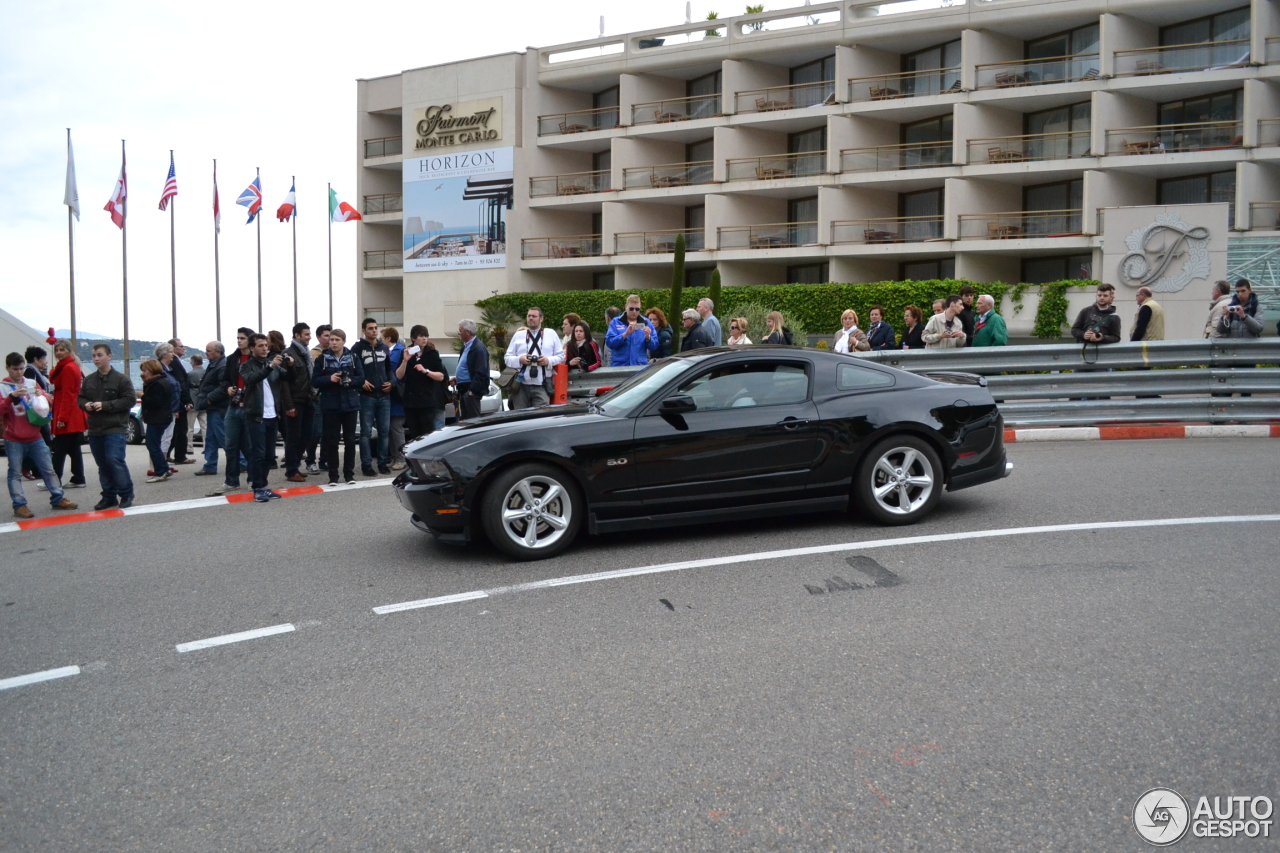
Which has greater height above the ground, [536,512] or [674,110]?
[674,110]

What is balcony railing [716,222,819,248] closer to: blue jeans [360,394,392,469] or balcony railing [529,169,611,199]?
balcony railing [529,169,611,199]

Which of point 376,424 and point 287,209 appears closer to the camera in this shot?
point 376,424

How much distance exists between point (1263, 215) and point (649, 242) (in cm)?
2282

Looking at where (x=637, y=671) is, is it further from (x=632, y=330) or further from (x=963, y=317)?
(x=963, y=317)

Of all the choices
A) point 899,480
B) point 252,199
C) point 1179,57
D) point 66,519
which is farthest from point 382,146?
point 899,480

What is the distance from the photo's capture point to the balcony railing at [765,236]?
4219 centimetres

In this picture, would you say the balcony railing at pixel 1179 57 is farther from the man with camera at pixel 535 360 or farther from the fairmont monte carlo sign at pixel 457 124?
the man with camera at pixel 535 360

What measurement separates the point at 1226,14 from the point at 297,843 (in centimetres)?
4140

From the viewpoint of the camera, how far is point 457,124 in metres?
48.8

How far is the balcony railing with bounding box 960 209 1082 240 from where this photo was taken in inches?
1469

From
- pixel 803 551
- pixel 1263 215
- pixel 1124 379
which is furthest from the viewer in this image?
pixel 1263 215

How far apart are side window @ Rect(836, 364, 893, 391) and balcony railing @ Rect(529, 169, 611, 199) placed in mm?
40181

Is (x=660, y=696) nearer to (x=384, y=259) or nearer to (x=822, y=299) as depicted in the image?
(x=822, y=299)

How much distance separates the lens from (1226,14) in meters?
35.5
